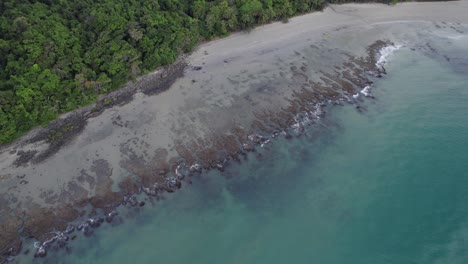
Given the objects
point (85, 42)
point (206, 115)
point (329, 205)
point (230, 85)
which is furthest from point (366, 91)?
point (85, 42)

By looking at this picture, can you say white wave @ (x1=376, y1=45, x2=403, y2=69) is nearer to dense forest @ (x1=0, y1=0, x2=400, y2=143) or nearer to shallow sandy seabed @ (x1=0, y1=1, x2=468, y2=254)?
shallow sandy seabed @ (x1=0, y1=1, x2=468, y2=254)

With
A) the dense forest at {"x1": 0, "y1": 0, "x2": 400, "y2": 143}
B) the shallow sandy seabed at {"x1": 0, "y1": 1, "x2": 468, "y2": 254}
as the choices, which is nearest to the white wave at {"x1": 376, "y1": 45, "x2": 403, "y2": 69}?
the shallow sandy seabed at {"x1": 0, "y1": 1, "x2": 468, "y2": 254}

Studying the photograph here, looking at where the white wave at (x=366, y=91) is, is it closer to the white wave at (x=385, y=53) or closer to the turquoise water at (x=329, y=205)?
the turquoise water at (x=329, y=205)

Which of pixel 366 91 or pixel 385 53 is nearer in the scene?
pixel 366 91

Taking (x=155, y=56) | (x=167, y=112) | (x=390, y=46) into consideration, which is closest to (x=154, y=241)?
(x=167, y=112)

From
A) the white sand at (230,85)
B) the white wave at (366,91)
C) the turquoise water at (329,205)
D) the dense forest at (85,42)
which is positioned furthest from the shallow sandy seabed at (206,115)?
the turquoise water at (329,205)

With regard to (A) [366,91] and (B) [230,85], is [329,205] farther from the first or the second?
(A) [366,91]

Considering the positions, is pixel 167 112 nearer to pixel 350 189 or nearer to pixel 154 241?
pixel 154 241
